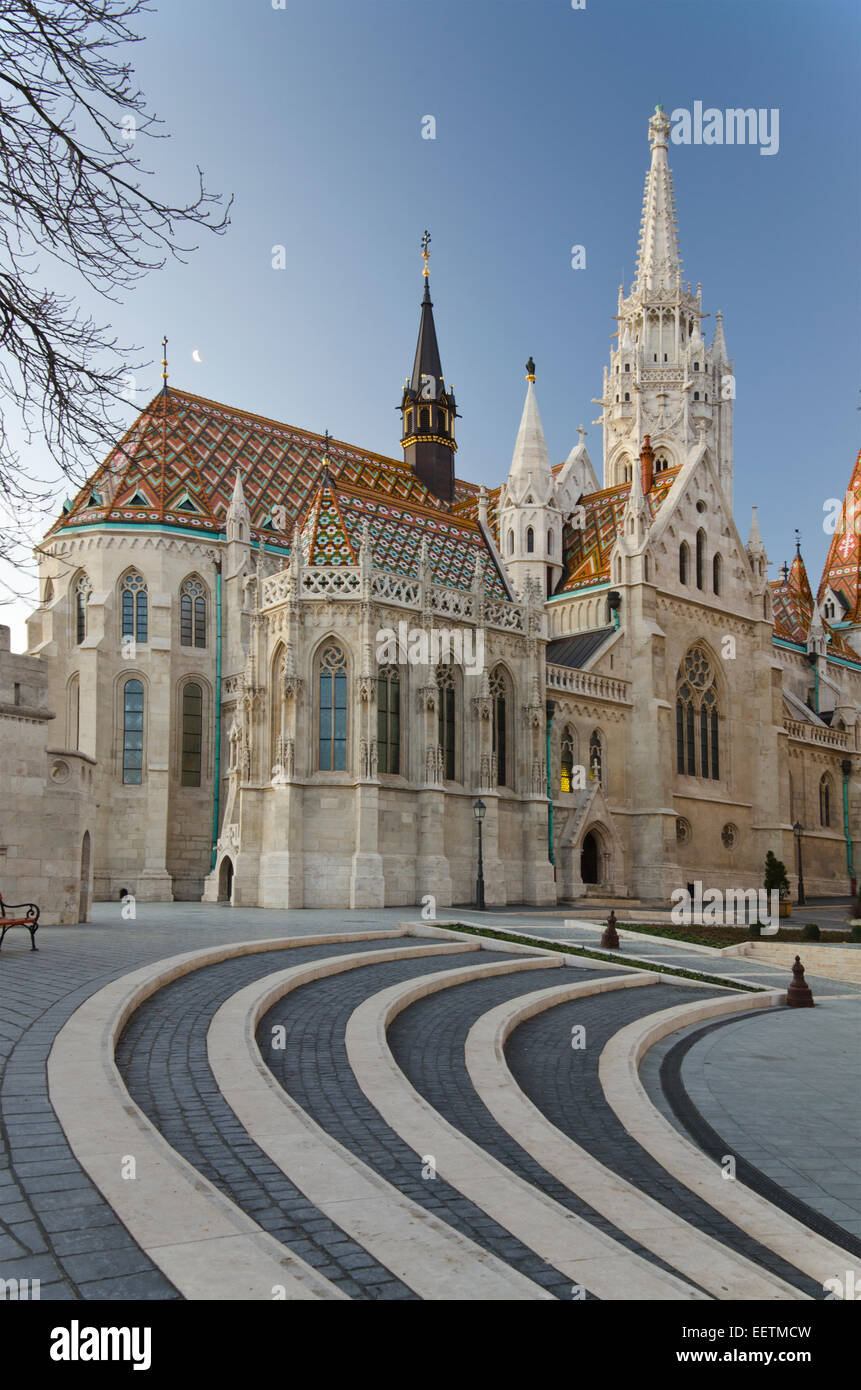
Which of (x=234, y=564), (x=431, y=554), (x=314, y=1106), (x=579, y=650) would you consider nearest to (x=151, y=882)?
(x=234, y=564)

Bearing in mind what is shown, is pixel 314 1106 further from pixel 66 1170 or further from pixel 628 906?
pixel 628 906

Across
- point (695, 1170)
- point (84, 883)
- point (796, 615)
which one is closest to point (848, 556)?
point (796, 615)

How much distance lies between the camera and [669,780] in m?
40.2

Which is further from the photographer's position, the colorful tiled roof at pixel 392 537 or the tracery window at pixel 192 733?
the tracery window at pixel 192 733

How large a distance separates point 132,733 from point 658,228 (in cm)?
4714

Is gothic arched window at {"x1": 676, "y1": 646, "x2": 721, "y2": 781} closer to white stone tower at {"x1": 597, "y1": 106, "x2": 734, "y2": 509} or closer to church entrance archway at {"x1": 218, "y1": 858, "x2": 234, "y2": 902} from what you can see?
church entrance archway at {"x1": 218, "y1": 858, "x2": 234, "y2": 902}

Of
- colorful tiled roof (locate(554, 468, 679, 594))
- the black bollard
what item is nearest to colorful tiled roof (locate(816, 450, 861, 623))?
colorful tiled roof (locate(554, 468, 679, 594))

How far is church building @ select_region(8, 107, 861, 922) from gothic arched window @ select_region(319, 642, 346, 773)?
60 millimetres

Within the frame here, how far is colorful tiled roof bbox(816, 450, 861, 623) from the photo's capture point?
6644 cm

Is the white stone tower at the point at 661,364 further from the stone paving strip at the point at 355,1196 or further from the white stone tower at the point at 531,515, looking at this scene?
the stone paving strip at the point at 355,1196

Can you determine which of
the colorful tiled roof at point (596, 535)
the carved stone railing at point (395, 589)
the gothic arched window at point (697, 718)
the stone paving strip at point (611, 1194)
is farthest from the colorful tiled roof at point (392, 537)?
the stone paving strip at point (611, 1194)

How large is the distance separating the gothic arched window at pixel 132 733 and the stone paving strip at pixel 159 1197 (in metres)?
29.2

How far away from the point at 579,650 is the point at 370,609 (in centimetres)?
1412

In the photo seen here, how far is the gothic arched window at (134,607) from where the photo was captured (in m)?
37.8
